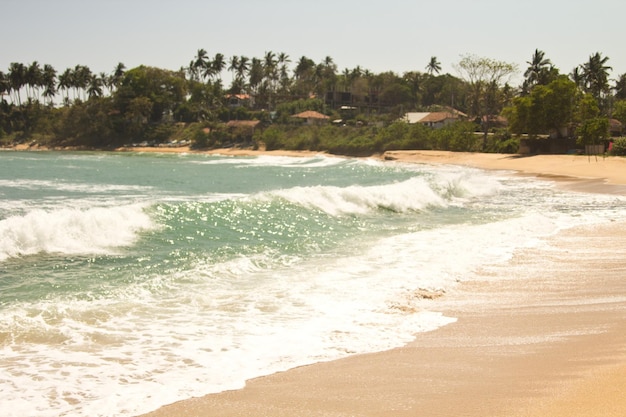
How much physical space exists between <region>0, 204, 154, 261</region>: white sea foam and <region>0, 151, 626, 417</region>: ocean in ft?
0.13

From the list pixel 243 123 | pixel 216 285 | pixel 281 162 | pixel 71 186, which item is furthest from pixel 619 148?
pixel 243 123

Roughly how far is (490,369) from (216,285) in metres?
5.19

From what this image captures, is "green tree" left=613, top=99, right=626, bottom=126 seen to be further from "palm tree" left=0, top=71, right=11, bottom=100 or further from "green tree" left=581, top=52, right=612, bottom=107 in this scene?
"palm tree" left=0, top=71, right=11, bottom=100

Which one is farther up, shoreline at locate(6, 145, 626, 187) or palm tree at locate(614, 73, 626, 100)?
palm tree at locate(614, 73, 626, 100)

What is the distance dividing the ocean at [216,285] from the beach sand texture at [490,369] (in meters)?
0.37

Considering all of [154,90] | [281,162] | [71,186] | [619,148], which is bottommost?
[71,186]

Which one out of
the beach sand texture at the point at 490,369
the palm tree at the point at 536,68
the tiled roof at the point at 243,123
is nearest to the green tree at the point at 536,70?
the palm tree at the point at 536,68

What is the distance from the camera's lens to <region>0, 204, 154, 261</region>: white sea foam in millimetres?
12430

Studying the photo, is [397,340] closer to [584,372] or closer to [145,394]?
A: [584,372]

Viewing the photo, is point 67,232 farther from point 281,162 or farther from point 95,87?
point 95,87

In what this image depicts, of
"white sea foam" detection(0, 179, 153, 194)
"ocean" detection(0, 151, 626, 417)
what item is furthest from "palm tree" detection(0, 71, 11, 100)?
"ocean" detection(0, 151, 626, 417)

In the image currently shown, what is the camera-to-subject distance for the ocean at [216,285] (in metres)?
6.23

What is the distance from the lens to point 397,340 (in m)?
7.28

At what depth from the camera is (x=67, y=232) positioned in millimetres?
13375
